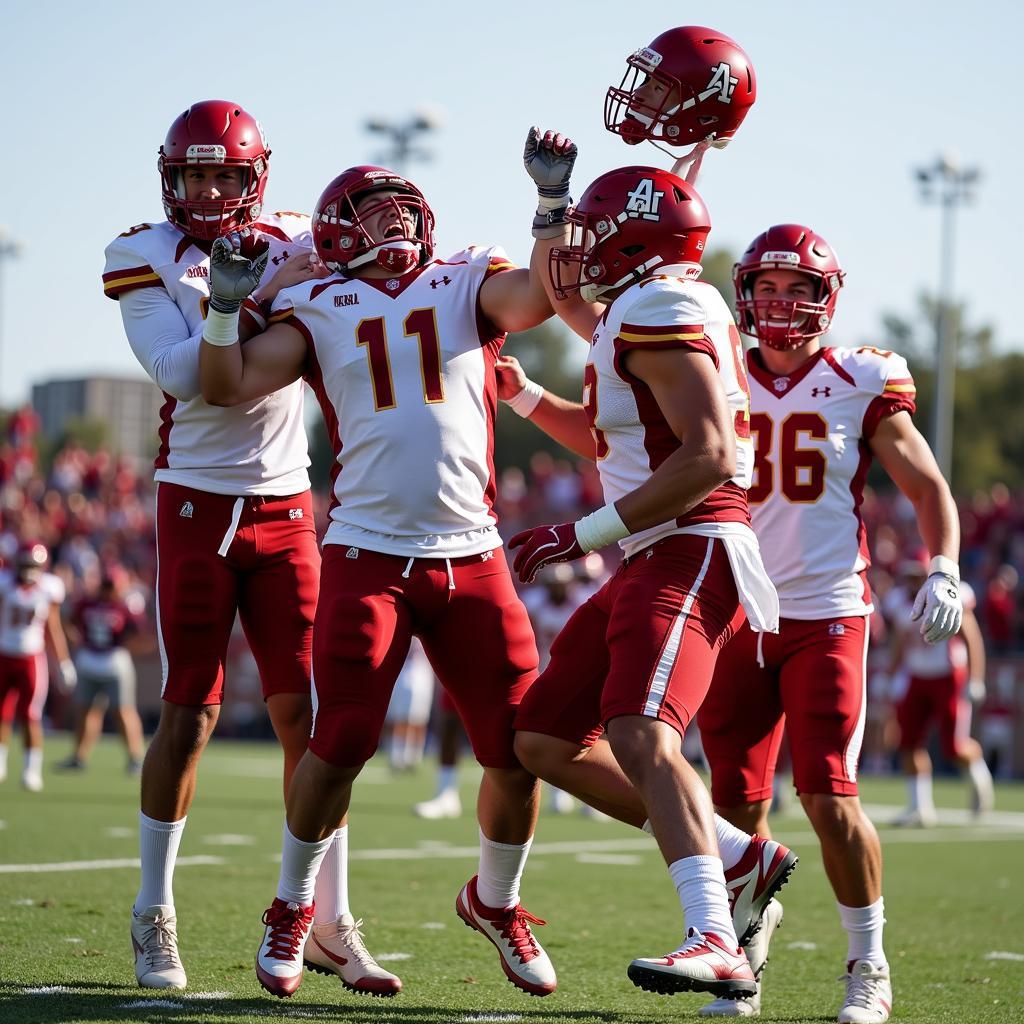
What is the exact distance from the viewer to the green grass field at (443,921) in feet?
14.4

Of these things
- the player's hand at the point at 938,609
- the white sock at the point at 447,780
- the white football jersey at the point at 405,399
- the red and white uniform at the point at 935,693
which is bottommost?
the white sock at the point at 447,780

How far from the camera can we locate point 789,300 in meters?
4.93

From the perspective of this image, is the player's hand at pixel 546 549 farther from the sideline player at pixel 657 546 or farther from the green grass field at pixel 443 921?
the green grass field at pixel 443 921

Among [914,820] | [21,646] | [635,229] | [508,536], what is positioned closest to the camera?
[635,229]

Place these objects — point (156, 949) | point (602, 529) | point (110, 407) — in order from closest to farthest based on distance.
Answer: point (602, 529), point (156, 949), point (110, 407)

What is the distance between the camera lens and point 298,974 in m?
4.32

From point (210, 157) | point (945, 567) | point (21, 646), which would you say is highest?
point (210, 157)

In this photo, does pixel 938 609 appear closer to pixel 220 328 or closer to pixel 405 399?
pixel 405 399

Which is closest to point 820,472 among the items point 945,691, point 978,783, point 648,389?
point 648,389

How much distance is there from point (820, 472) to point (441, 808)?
662 centimetres

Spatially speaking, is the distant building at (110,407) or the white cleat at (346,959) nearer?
the white cleat at (346,959)

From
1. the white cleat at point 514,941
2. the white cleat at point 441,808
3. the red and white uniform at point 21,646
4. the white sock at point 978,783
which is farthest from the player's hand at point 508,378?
the red and white uniform at point 21,646

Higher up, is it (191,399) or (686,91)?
(686,91)

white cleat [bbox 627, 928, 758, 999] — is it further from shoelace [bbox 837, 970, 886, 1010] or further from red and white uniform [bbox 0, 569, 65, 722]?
red and white uniform [bbox 0, 569, 65, 722]
